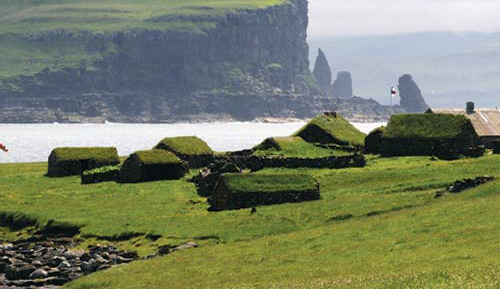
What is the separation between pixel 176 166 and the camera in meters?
76.1

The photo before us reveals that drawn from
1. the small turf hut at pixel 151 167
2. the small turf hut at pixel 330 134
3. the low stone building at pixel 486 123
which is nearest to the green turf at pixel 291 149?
the small turf hut at pixel 330 134

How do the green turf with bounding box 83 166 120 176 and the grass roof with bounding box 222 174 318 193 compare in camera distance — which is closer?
the grass roof with bounding box 222 174 318 193

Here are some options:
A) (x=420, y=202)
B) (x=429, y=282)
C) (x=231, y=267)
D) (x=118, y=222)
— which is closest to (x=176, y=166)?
(x=118, y=222)

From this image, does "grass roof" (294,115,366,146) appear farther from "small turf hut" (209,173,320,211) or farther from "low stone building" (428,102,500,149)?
"small turf hut" (209,173,320,211)

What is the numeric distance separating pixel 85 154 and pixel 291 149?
1975cm

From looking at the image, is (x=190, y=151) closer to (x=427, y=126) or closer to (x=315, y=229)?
(x=427, y=126)

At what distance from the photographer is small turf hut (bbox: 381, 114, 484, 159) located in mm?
82438

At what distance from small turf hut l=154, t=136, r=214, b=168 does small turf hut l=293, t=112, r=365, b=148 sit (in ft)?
38.1

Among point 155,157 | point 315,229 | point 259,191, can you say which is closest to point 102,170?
point 155,157

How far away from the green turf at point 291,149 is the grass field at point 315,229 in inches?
345

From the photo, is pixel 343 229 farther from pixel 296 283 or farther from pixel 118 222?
pixel 118 222

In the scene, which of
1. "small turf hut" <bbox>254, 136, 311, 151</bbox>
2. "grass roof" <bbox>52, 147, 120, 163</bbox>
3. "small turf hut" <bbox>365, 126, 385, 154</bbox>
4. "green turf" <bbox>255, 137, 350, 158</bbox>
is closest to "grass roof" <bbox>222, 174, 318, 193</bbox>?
"green turf" <bbox>255, 137, 350, 158</bbox>

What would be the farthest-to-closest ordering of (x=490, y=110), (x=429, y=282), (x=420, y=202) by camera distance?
(x=490, y=110) < (x=420, y=202) < (x=429, y=282)

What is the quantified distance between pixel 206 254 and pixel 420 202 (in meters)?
14.7
